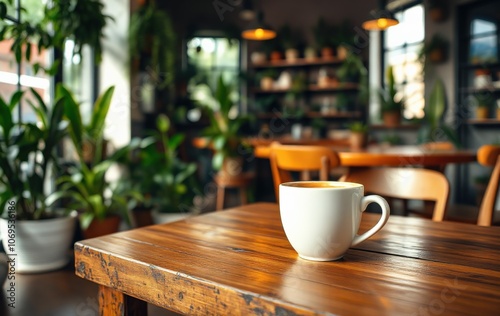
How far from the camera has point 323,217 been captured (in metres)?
0.60

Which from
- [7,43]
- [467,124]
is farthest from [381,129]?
[7,43]

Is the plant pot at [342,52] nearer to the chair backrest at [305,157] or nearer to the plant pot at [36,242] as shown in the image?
the chair backrest at [305,157]

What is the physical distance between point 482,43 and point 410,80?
3.59 ft

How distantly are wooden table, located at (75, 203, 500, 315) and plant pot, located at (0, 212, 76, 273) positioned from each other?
186 centimetres

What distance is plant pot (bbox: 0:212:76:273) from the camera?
2381 mm

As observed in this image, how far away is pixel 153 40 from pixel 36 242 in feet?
7.51

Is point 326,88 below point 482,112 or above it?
above

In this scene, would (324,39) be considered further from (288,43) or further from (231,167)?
(231,167)

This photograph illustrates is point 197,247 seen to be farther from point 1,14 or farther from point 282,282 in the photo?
point 1,14

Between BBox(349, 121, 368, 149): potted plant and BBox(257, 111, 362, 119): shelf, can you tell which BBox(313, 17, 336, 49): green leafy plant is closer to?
BBox(257, 111, 362, 119): shelf

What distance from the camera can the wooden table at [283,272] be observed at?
0.48 meters

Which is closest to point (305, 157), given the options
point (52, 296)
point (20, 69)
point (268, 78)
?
point (52, 296)

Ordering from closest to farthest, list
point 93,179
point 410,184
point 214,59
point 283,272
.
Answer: point 283,272
point 410,184
point 93,179
point 214,59

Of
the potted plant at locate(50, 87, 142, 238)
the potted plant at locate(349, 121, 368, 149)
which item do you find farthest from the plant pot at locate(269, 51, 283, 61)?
the potted plant at locate(50, 87, 142, 238)
